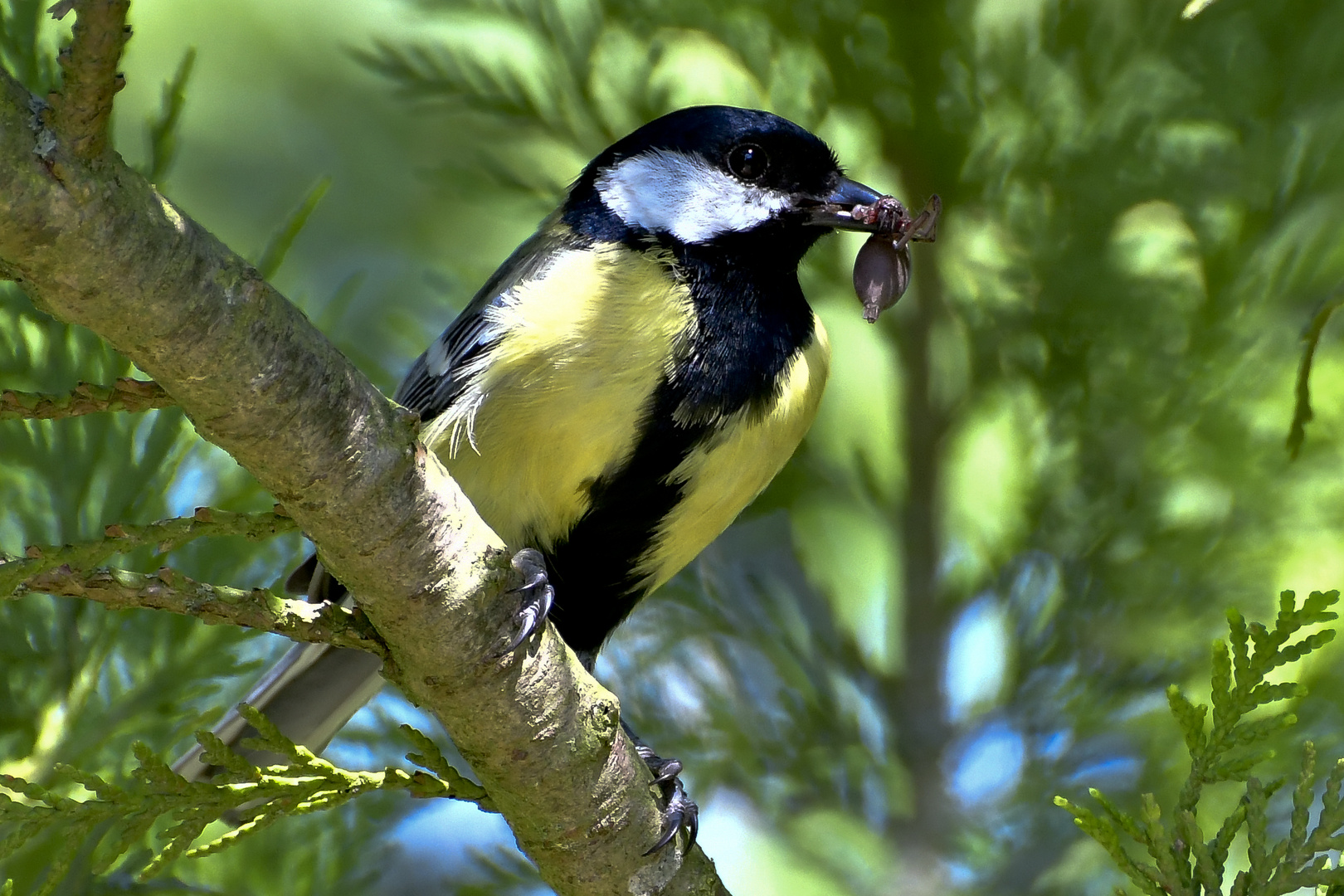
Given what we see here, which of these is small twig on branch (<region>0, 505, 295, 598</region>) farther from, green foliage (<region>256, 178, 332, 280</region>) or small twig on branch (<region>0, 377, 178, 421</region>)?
green foliage (<region>256, 178, 332, 280</region>)

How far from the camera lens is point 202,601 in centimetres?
122

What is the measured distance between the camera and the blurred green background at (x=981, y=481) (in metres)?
1.95

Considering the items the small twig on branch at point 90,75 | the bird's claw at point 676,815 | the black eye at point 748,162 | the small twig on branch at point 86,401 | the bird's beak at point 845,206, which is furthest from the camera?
the black eye at point 748,162

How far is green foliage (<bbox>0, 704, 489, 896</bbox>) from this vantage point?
131cm

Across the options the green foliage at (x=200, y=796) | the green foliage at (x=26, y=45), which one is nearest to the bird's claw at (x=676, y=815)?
the green foliage at (x=200, y=796)

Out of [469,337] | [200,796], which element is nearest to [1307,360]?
[469,337]

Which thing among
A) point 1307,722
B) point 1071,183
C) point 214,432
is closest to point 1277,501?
point 1307,722

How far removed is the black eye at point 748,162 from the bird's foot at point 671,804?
886mm

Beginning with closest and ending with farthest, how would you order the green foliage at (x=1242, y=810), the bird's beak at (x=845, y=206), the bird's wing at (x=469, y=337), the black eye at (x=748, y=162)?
the green foliage at (x=1242, y=810) → the bird's wing at (x=469, y=337) → the bird's beak at (x=845, y=206) → the black eye at (x=748, y=162)

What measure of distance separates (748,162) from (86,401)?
1.19 m

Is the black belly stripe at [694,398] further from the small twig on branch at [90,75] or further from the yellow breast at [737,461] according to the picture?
the small twig on branch at [90,75]

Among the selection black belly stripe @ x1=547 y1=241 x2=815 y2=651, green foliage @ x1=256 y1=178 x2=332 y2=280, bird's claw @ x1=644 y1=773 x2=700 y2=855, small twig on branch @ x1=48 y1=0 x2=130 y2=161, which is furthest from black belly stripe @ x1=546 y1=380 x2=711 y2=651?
small twig on branch @ x1=48 y1=0 x2=130 y2=161

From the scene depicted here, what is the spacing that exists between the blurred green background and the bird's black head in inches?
6.1

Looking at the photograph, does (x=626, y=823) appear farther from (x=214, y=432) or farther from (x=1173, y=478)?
(x=1173, y=478)
